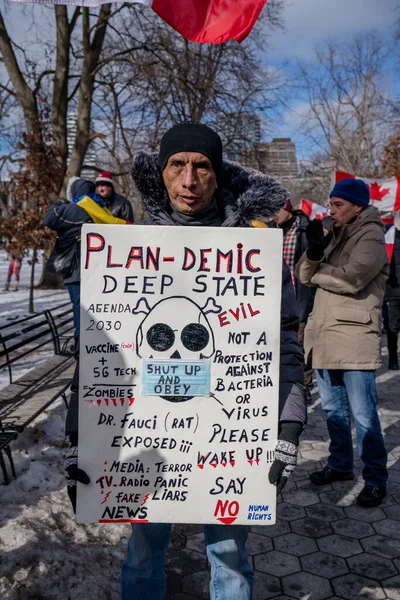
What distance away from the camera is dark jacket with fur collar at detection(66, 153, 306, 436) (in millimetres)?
2062

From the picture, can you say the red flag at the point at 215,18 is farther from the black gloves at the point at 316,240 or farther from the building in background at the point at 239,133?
the building in background at the point at 239,133

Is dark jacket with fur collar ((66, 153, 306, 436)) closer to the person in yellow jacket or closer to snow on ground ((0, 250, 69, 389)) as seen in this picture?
the person in yellow jacket

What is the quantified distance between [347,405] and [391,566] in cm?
116

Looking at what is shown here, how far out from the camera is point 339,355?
146 inches

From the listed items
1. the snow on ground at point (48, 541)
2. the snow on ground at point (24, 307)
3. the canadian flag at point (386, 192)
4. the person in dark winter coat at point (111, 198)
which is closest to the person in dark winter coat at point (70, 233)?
the person in dark winter coat at point (111, 198)

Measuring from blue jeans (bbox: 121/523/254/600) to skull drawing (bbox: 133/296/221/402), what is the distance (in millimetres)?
535

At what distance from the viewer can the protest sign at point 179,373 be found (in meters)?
1.92

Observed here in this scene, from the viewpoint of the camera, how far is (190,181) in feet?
6.88

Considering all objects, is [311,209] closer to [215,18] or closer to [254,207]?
[215,18]

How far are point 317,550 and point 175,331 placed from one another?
6.48ft

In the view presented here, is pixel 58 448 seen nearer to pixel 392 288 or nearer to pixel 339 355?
pixel 339 355

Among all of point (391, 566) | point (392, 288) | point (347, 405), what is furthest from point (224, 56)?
point (391, 566)

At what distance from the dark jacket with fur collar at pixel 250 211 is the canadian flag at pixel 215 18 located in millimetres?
1329

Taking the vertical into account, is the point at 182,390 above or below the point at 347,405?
above
